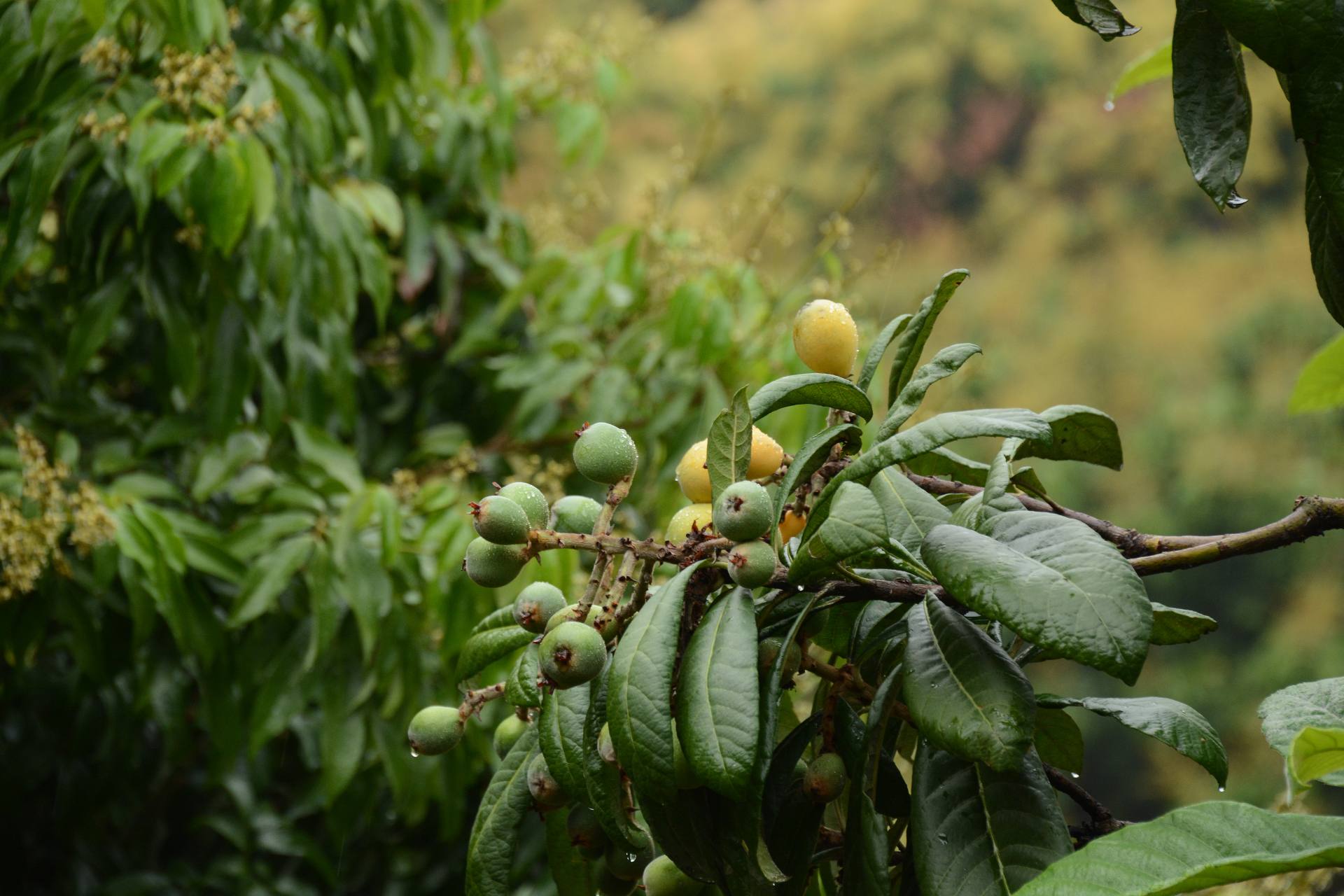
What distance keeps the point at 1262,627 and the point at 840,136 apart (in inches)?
87.9

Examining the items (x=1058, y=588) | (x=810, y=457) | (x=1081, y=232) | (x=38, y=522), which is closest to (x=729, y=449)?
(x=810, y=457)

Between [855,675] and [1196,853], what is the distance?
0.15 meters

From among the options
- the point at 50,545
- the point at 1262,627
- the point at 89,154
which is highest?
the point at 89,154

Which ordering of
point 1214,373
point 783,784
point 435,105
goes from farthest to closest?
point 1214,373
point 435,105
point 783,784

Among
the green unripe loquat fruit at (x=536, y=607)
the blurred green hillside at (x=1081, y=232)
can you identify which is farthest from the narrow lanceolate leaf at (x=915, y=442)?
the blurred green hillside at (x=1081, y=232)

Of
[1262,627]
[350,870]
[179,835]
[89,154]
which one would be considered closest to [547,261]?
[89,154]

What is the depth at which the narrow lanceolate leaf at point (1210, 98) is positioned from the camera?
15.2 inches

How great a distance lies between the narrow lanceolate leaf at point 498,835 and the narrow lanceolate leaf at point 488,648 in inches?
1.9

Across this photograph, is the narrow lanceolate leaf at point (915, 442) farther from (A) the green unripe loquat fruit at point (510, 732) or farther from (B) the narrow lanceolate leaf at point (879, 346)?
(A) the green unripe loquat fruit at point (510, 732)

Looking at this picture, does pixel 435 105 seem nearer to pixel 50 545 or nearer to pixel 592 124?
pixel 592 124

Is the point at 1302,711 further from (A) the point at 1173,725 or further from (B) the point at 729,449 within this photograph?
(B) the point at 729,449

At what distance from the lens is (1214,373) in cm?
376

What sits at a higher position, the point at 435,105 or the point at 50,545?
the point at 435,105

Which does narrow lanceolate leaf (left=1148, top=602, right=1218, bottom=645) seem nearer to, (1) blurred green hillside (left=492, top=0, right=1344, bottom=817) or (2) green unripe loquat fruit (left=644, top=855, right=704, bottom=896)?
(2) green unripe loquat fruit (left=644, top=855, right=704, bottom=896)
